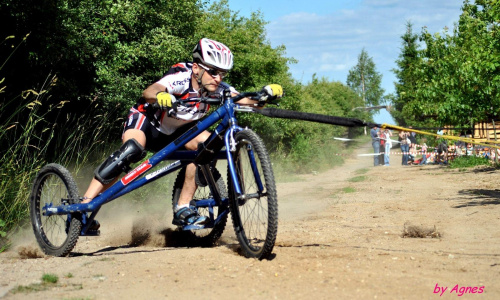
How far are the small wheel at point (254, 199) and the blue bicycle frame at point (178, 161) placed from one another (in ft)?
0.18

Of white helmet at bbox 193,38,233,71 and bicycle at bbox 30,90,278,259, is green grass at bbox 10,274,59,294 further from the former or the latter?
white helmet at bbox 193,38,233,71

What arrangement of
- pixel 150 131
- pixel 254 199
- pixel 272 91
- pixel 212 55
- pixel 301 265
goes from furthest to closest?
1. pixel 150 131
2. pixel 212 55
3. pixel 272 91
4. pixel 254 199
5. pixel 301 265

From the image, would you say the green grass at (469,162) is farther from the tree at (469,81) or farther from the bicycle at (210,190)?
the bicycle at (210,190)

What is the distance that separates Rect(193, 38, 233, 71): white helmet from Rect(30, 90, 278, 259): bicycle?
1.52 feet

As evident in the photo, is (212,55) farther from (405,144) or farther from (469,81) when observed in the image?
(405,144)

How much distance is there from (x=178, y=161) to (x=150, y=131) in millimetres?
524

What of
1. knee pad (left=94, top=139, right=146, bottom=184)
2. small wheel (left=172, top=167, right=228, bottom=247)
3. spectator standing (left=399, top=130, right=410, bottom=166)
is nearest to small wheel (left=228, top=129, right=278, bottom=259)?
small wheel (left=172, top=167, right=228, bottom=247)

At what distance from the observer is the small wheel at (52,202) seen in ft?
22.1

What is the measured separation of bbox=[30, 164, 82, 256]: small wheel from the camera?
6.74 metres

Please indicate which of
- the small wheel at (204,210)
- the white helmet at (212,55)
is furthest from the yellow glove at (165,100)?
the small wheel at (204,210)

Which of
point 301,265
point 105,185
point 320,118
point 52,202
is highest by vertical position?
point 320,118

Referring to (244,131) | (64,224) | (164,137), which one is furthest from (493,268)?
(64,224)

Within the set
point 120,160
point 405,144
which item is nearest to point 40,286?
point 120,160

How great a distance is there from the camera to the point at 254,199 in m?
5.60
